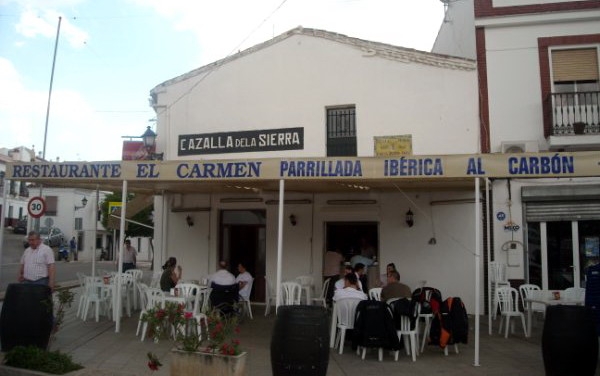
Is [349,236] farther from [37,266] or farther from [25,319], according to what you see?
[25,319]

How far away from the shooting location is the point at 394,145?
40.5 ft

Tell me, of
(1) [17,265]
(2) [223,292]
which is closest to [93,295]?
(2) [223,292]

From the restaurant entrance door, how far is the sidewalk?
284cm

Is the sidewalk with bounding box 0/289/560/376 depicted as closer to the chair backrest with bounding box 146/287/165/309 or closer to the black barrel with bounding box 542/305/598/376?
the chair backrest with bounding box 146/287/165/309

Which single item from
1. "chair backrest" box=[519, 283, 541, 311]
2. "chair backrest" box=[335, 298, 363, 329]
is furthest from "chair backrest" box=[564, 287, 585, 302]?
"chair backrest" box=[335, 298, 363, 329]

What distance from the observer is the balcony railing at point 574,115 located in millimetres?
11672

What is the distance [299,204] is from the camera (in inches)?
497

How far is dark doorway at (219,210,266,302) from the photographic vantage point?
1318cm

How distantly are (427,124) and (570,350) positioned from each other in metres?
7.18

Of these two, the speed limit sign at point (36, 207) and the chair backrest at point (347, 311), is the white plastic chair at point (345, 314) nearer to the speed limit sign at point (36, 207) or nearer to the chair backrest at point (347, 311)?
the chair backrest at point (347, 311)

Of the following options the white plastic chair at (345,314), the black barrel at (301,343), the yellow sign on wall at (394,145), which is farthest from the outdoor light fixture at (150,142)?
the black barrel at (301,343)

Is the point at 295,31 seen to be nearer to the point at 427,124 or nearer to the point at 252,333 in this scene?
the point at 427,124

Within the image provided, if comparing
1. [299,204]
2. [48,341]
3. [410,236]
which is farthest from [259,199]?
[48,341]

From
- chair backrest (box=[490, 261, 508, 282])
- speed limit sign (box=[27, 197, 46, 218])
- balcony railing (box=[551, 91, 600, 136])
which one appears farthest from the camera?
speed limit sign (box=[27, 197, 46, 218])
